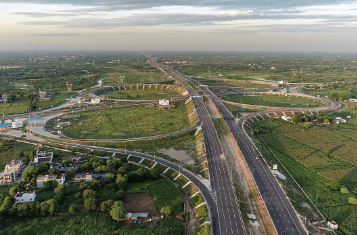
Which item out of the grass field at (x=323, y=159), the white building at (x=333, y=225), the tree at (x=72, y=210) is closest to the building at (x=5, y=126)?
the tree at (x=72, y=210)

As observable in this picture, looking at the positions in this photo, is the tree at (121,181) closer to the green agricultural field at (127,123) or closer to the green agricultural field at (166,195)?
the green agricultural field at (166,195)

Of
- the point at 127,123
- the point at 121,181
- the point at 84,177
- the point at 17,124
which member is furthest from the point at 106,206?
the point at 17,124

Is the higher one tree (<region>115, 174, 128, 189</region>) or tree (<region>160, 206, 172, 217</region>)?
tree (<region>115, 174, 128, 189</region>)

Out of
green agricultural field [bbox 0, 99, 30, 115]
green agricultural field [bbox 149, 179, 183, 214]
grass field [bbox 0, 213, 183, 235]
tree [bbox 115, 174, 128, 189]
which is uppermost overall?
green agricultural field [bbox 0, 99, 30, 115]

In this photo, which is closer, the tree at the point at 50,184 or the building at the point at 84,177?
the tree at the point at 50,184

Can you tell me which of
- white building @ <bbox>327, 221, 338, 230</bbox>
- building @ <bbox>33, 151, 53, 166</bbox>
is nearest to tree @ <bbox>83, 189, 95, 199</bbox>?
building @ <bbox>33, 151, 53, 166</bbox>

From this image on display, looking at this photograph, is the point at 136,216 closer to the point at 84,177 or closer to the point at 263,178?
the point at 84,177

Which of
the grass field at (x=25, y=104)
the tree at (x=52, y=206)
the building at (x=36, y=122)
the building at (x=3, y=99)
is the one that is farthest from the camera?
the building at (x=3, y=99)

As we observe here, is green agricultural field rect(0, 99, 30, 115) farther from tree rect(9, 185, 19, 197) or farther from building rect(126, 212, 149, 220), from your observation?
building rect(126, 212, 149, 220)
